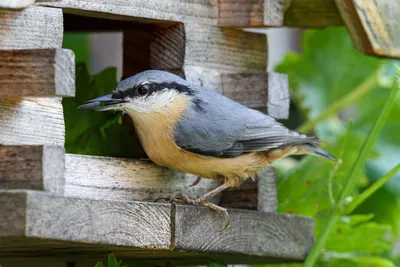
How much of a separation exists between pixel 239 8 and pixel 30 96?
2.87 ft

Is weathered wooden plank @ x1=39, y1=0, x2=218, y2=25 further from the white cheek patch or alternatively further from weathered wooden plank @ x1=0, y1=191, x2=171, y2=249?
weathered wooden plank @ x1=0, y1=191, x2=171, y2=249

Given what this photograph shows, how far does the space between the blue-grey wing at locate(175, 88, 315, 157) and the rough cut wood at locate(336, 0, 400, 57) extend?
403 millimetres

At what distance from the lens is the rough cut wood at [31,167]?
2.24 meters

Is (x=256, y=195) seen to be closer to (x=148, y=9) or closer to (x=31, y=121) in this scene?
(x=148, y=9)

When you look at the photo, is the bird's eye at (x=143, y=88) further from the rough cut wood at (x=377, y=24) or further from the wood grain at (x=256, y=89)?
the rough cut wood at (x=377, y=24)

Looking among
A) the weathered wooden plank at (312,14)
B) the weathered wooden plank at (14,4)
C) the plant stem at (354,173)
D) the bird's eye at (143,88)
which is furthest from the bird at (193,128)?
the weathered wooden plank at (312,14)

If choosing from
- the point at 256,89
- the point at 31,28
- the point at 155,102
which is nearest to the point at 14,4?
the point at 31,28

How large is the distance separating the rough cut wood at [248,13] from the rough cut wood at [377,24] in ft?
0.80

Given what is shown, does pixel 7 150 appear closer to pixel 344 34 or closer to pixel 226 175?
pixel 226 175

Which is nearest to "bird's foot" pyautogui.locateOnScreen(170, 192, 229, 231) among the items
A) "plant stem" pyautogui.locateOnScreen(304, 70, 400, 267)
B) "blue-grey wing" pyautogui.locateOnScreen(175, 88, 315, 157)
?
"blue-grey wing" pyautogui.locateOnScreen(175, 88, 315, 157)

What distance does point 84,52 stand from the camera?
3721 mm

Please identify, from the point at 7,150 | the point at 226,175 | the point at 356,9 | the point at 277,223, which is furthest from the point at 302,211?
the point at 7,150

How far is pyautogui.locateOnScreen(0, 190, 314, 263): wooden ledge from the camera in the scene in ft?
7.09

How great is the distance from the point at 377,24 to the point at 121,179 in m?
0.95
